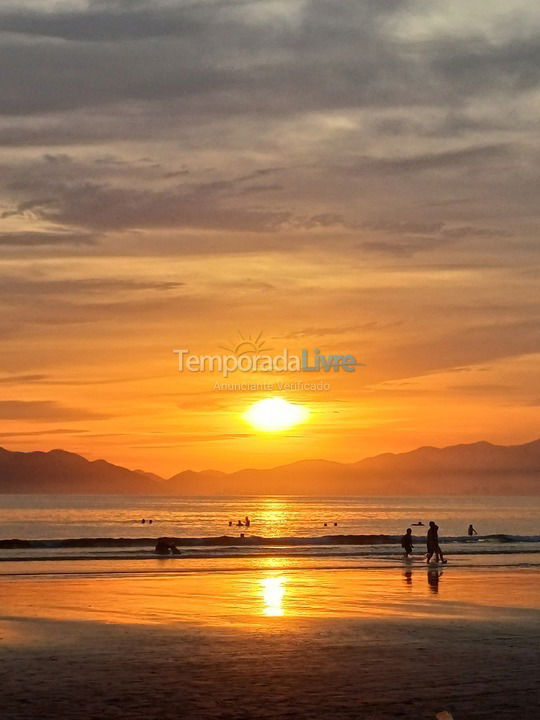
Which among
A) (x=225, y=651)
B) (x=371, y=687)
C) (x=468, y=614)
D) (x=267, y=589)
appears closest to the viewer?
(x=371, y=687)

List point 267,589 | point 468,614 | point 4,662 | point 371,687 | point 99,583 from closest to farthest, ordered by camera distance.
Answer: point 371,687 < point 4,662 < point 468,614 < point 267,589 < point 99,583

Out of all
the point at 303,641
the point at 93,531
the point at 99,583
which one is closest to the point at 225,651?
the point at 303,641

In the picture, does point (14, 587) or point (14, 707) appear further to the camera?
point (14, 587)

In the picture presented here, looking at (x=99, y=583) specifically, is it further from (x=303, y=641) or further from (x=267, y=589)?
(x=303, y=641)

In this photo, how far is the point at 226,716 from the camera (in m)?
13.3

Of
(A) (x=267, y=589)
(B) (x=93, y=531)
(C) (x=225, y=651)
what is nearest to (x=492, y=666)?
(C) (x=225, y=651)

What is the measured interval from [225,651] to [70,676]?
11.5 feet

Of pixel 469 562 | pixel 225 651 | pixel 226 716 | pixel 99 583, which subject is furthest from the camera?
pixel 469 562

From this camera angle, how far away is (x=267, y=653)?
18.7 m

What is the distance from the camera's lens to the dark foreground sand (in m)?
14.1

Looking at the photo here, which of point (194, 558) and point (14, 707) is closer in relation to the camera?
point (14, 707)

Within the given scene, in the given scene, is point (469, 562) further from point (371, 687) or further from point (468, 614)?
point (371, 687)

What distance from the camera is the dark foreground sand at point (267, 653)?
14109 millimetres

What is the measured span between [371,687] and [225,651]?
425 centimetres
